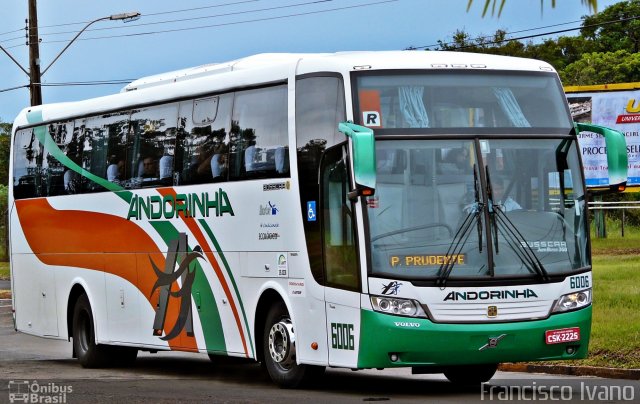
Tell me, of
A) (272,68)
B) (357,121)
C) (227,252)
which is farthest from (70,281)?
(357,121)

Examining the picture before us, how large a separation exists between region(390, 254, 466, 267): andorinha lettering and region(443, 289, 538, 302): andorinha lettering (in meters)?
0.33

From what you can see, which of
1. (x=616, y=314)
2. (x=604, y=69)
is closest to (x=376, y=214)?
(x=616, y=314)

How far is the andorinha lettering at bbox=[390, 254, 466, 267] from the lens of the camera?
46.1 feet

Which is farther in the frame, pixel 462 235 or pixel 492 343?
pixel 462 235

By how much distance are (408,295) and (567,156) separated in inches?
94.5

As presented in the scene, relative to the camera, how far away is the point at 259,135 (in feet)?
53.3

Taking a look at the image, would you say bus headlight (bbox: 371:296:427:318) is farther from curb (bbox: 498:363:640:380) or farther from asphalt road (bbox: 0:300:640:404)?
curb (bbox: 498:363:640:380)

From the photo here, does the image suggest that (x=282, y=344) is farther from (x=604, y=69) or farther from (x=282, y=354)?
(x=604, y=69)

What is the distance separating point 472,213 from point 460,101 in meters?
1.32

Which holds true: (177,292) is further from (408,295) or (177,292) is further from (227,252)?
(408,295)

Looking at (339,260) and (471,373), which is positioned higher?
(339,260)

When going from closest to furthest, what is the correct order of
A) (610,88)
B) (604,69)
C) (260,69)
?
1. (260,69)
2. (610,88)
3. (604,69)

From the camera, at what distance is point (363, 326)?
14125 millimetres

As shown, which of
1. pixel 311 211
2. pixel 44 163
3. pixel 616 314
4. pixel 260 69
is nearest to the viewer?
pixel 311 211
